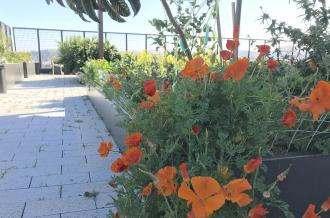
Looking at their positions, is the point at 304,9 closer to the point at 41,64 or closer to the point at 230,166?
the point at 230,166

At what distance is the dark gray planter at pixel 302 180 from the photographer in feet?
4.75

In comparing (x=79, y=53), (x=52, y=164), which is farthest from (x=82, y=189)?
(x=79, y=53)

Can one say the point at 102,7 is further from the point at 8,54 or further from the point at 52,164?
the point at 8,54

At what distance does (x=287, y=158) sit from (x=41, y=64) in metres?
15.7

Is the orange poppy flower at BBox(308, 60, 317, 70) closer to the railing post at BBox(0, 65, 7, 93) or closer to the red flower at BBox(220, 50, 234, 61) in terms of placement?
the red flower at BBox(220, 50, 234, 61)

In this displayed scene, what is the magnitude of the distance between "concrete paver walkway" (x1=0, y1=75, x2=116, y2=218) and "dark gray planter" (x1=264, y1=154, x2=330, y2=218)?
1.26 m

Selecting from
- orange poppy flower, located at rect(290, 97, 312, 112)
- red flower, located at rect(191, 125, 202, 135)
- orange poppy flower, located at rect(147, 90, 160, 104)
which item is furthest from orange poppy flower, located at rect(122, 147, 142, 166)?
orange poppy flower, located at rect(290, 97, 312, 112)

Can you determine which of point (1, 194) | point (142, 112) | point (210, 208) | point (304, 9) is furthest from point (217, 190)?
point (1, 194)

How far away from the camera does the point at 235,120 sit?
4.24ft

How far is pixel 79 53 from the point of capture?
11453 mm

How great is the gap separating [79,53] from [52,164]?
888 centimetres

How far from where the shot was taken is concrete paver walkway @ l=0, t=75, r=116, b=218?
7.59 ft

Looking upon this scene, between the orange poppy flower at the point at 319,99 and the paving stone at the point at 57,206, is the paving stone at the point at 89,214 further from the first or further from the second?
the orange poppy flower at the point at 319,99

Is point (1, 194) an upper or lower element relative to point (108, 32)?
lower
